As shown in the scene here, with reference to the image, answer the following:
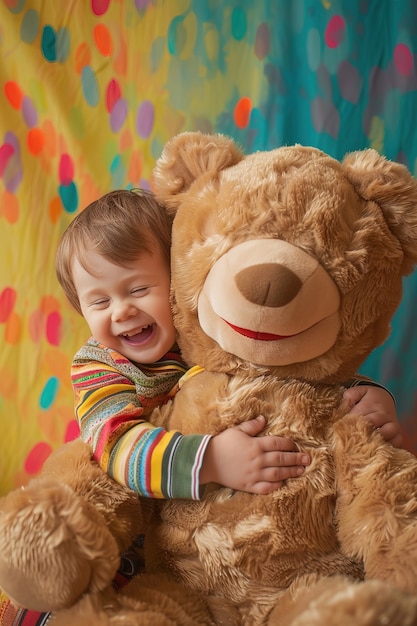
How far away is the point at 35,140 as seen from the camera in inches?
50.1

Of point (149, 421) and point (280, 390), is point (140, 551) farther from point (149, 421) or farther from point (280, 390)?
point (280, 390)

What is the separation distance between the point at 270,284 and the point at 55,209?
68 centimetres

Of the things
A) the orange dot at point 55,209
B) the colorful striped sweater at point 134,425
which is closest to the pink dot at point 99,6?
the orange dot at point 55,209

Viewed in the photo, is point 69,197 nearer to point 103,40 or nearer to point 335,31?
point 103,40

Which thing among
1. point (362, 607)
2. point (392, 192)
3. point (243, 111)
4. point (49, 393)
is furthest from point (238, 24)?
point (362, 607)

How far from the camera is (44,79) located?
1.27 meters

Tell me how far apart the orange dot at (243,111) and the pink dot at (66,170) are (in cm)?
34

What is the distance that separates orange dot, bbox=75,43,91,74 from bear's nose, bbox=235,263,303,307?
743 millimetres

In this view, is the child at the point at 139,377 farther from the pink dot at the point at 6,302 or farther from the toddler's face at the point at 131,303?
the pink dot at the point at 6,302

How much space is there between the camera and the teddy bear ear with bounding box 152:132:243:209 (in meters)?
0.89

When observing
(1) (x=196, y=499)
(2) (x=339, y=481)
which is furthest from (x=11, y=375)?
(2) (x=339, y=481)

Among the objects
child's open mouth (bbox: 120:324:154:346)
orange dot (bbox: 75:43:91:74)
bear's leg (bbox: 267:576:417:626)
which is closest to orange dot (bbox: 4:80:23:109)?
orange dot (bbox: 75:43:91:74)

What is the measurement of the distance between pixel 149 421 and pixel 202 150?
1.26 feet

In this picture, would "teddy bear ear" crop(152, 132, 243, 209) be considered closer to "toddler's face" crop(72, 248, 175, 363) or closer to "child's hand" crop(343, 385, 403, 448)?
"toddler's face" crop(72, 248, 175, 363)
